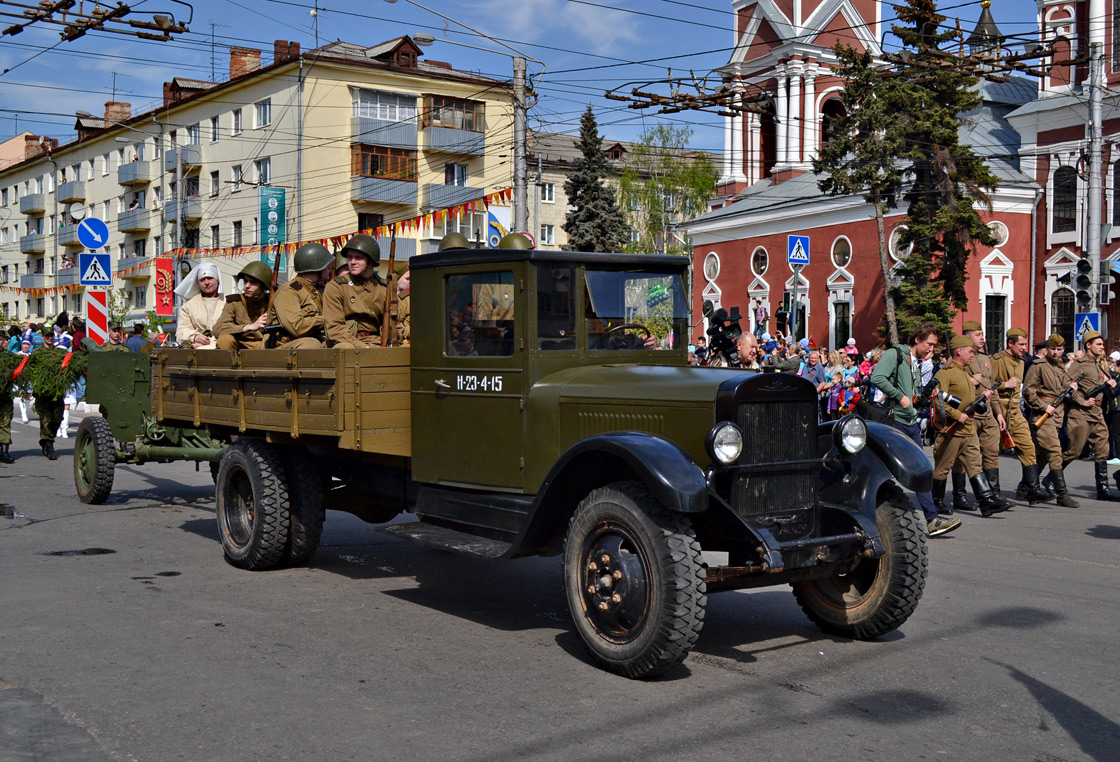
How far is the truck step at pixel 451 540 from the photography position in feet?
21.7

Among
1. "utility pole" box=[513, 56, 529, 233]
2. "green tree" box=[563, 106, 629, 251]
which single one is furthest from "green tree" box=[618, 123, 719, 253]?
"utility pole" box=[513, 56, 529, 233]

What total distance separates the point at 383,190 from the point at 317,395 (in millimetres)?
44479

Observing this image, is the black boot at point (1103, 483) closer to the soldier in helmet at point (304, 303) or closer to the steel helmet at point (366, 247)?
the steel helmet at point (366, 247)

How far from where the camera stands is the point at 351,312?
28.7ft

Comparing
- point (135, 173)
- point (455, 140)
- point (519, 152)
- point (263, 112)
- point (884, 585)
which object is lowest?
point (884, 585)

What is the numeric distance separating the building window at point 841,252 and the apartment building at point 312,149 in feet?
48.0

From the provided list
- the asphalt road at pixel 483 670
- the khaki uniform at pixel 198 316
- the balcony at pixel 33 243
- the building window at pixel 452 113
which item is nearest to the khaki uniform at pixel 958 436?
the asphalt road at pixel 483 670

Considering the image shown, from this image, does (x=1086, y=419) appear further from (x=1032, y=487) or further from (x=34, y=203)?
(x=34, y=203)

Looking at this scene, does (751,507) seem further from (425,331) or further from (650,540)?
(425,331)

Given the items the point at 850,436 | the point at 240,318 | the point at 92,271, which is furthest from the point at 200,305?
the point at 92,271

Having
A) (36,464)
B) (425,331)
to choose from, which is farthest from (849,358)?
(425,331)

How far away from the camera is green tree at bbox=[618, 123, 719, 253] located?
6800 cm


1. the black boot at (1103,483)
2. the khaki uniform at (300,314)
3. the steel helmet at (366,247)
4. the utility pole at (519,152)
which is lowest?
the black boot at (1103,483)

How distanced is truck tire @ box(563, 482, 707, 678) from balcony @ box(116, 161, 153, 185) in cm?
6117
